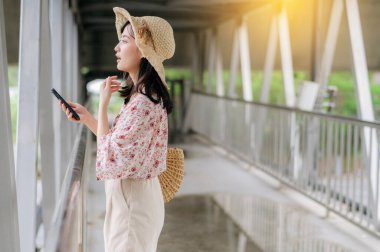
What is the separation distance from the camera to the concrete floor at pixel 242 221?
4.09 m

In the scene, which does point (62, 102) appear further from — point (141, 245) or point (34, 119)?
point (34, 119)

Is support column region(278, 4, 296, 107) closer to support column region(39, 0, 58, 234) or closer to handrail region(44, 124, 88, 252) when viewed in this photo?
support column region(39, 0, 58, 234)

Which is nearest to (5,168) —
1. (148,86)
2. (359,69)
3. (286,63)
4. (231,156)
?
(148,86)

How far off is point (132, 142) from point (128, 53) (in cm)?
33

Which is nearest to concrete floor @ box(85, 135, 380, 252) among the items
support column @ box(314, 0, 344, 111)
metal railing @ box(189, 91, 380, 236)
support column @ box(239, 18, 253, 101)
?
metal railing @ box(189, 91, 380, 236)

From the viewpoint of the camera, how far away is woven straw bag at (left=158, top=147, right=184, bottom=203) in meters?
2.00

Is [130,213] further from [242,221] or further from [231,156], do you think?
[231,156]

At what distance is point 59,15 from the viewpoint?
480 cm

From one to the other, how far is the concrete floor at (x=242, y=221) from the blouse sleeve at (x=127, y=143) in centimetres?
181

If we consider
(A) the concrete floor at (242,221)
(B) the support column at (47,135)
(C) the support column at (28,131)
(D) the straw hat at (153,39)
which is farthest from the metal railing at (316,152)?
(D) the straw hat at (153,39)

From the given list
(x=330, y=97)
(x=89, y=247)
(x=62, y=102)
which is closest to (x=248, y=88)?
(x=330, y=97)

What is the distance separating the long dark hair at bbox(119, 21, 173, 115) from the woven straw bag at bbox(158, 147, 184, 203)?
24 cm

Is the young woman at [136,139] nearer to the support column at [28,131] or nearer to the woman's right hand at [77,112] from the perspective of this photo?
the woman's right hand at [77,112]

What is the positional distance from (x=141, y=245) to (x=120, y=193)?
0.63ft
